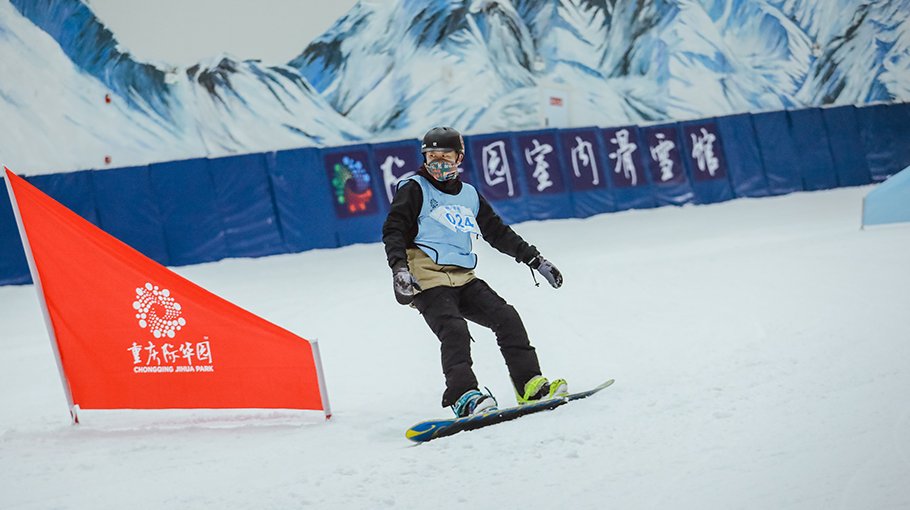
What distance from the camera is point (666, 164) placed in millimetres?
13688

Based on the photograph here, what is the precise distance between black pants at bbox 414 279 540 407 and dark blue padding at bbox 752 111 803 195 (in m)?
12.1

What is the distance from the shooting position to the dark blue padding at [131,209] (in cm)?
948

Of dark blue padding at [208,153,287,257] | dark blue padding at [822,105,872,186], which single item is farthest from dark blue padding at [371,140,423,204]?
dark blue padding at [822,105,872,186]

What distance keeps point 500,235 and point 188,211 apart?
6.64 m

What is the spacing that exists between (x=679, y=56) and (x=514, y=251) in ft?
43.4

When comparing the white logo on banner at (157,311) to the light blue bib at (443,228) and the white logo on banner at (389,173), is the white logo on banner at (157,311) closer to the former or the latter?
the light blue bib at (443,228)

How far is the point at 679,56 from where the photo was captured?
52.7 feet

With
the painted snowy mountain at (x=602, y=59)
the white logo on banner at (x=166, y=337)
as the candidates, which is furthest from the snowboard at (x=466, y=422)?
the painted snowy mountain at (x=602, y=59)

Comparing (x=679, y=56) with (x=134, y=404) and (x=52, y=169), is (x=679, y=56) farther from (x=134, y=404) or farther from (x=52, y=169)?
(x=134, y=404)

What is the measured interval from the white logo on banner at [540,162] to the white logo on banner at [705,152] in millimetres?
3087

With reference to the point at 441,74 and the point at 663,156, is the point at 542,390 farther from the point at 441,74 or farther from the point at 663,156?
the point at 663,156

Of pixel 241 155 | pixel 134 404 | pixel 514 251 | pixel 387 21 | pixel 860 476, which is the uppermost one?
pixel 387 21

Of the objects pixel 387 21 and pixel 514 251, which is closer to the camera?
pixel 514 251

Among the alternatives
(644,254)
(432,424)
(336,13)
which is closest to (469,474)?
(432,424)
